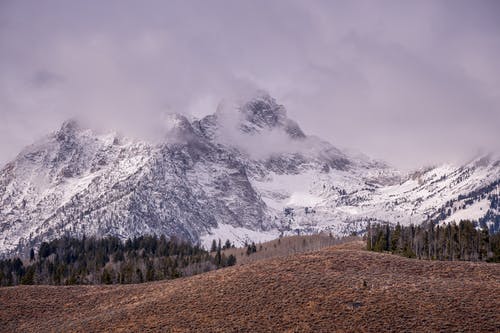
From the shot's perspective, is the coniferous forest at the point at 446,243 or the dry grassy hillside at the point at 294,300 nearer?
the dry grassy hillside at the point at 294,300

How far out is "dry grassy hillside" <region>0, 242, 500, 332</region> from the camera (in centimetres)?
5797

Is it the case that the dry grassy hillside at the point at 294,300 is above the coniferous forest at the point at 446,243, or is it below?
below

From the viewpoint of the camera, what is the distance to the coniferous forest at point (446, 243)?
12600cm

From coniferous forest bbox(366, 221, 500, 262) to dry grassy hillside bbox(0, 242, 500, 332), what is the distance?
45.8 metres

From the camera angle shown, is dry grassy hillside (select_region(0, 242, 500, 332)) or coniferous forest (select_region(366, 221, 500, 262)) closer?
dry grassy hillside (select_region(0, 242, 500, 332))

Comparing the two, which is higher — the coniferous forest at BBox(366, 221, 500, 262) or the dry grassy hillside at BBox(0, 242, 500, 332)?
the coniferous forest at BBox(366, 221, 500, 262)

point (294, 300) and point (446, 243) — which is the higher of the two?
point (446, 243)

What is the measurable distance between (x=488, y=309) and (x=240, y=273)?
31.3 meters

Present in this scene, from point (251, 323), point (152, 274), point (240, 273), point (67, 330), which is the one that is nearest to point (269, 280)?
point (240, 273)

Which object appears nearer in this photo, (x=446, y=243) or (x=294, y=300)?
(x=294, y=300)

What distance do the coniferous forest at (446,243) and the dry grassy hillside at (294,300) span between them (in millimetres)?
45808

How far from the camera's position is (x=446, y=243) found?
13162 cm

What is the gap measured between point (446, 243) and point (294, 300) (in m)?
76.4

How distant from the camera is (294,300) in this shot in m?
64.8
